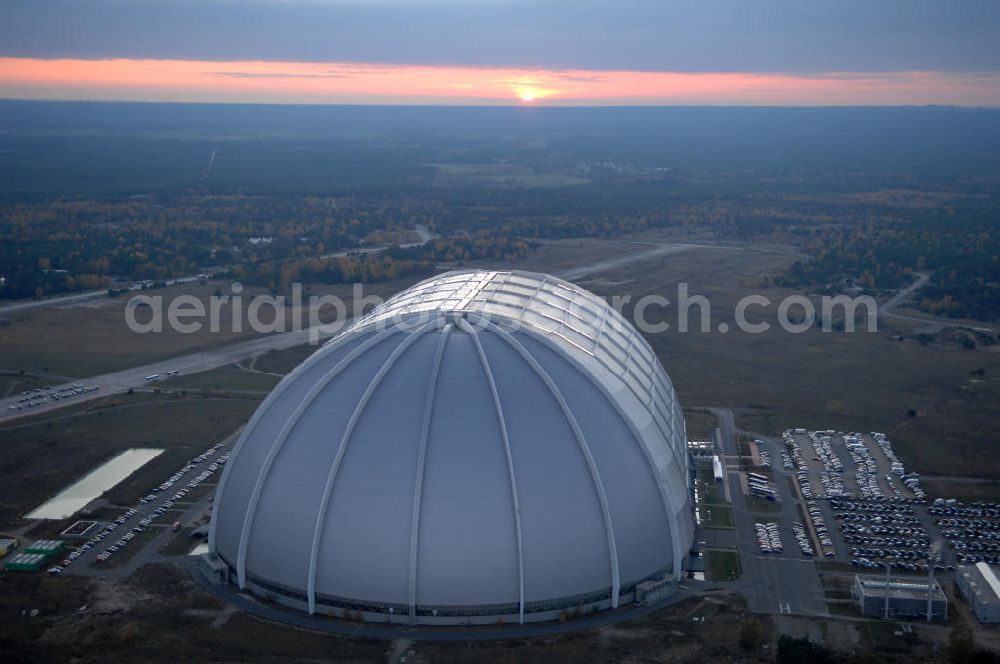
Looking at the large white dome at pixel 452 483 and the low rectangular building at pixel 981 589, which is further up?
the large white dome at pixel 452 483

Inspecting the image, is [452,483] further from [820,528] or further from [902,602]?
[820,528]

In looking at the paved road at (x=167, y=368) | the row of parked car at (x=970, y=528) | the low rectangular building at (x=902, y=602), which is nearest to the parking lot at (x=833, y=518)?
the row of parked car at (x=970, y=528)

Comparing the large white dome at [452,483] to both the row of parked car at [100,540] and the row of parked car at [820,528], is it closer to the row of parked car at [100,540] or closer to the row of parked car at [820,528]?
the row of parked car at [100,540]

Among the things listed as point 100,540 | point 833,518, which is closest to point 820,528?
point 833,518

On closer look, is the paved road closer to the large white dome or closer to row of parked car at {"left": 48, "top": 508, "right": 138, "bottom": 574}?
row of parked car at {"left": 48, "top": 508, "right": 138, "bottom": 574}

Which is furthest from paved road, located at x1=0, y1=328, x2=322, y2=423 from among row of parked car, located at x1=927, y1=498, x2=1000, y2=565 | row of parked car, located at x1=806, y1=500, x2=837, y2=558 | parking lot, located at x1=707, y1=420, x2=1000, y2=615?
row of parked car, located at x1=927, y1=498, x2=1000, y2=565

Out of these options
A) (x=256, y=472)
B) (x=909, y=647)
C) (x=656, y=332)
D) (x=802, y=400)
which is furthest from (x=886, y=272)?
(x=256, y=472)
